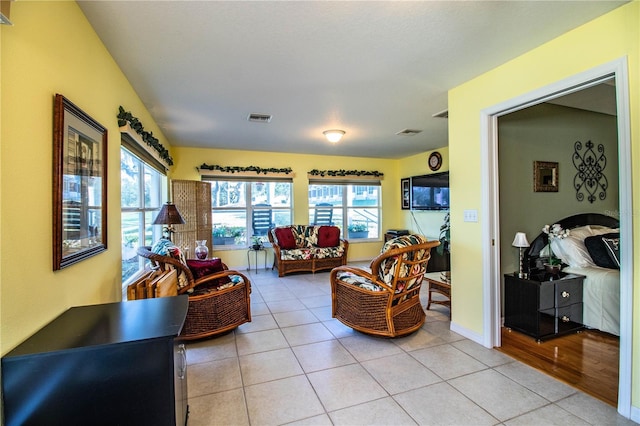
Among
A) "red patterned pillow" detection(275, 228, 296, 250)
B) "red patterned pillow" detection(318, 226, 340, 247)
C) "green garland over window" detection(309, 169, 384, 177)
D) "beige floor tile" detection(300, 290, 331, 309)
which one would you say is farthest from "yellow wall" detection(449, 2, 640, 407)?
"green garland over window" detection(309, 169, 384, 177)

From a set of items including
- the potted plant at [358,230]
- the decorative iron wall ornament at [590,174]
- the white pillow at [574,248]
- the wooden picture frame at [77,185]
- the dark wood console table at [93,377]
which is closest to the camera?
the dark wood console table at [93,377]

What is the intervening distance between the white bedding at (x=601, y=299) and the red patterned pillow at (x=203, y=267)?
378 centimetres

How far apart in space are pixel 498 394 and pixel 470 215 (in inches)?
57.8

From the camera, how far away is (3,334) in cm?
108

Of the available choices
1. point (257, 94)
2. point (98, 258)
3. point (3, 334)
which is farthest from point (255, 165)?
point (3, 334)

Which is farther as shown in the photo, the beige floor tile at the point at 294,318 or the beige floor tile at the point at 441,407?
the beige floor tile at the point at 294,318

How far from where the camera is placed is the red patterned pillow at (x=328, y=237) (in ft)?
19.9

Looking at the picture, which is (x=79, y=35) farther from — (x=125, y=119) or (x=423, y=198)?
(x=423, y=198)

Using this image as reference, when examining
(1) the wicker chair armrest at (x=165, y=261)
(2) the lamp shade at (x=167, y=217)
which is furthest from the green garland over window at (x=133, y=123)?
(1) the wicker chair armrest at (x=165, y=261)

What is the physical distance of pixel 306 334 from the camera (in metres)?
2.98

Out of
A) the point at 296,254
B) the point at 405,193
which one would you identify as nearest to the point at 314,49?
the point at 296,254

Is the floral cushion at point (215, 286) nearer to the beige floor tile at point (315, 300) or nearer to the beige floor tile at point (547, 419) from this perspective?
the beige floor tile at point (315, 300)

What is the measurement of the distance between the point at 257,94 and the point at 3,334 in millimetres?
2630

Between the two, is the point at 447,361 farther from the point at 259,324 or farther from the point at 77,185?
the point at 77,185
